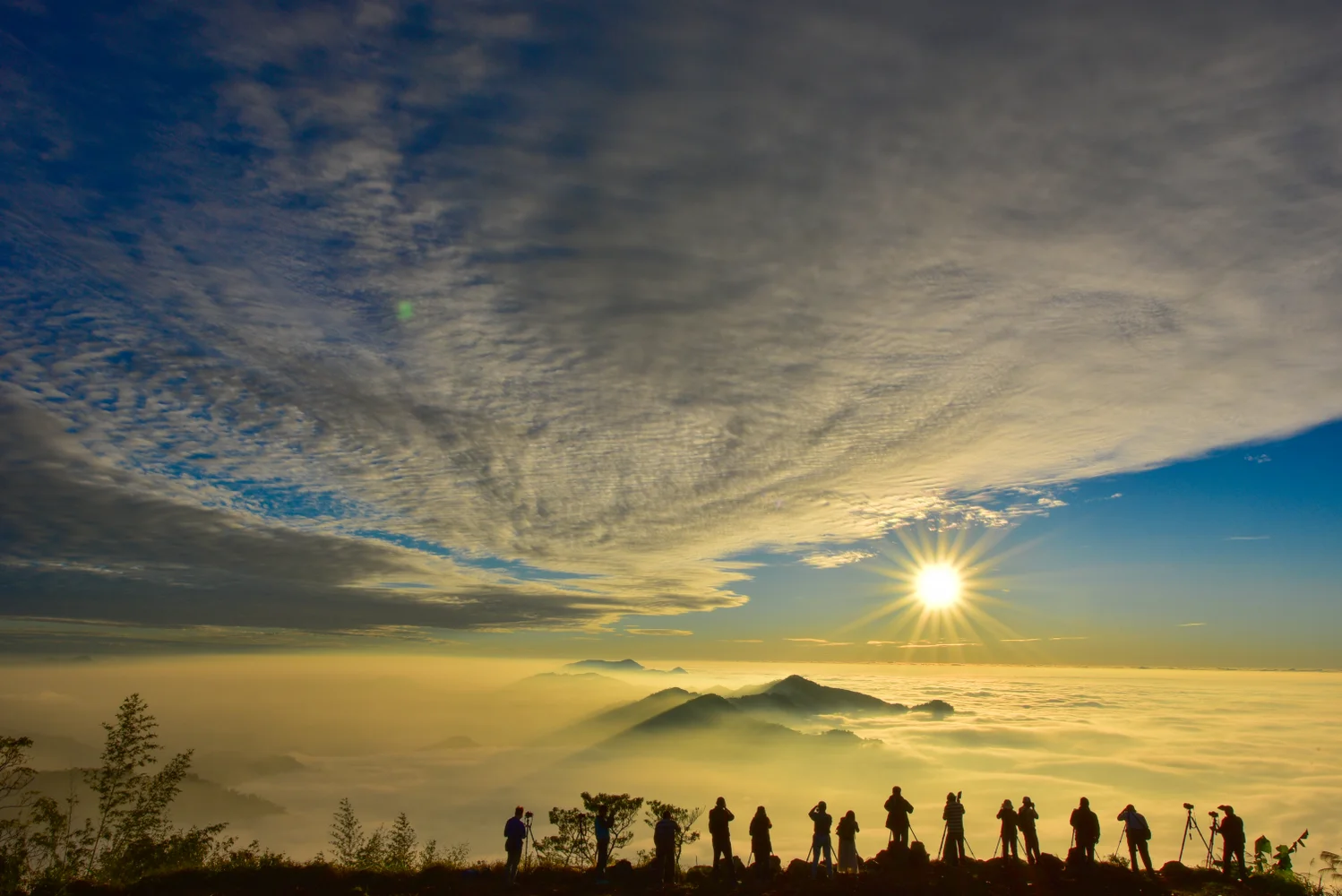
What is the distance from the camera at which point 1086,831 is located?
21.9 m

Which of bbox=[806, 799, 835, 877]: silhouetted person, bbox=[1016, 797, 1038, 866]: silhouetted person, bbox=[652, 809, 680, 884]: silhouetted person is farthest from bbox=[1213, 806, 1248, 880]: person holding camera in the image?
bbox=[652, 809, 680, 884]: silhouetted person

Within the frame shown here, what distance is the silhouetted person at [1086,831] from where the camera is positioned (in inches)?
856

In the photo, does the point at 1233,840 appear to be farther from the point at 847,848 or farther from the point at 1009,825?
the point at 847,848

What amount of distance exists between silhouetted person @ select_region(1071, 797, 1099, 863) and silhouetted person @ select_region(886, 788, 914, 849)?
583 cm

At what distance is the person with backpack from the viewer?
21438mm

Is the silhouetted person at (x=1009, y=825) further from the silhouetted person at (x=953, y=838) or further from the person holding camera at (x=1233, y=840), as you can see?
the person holding camera at (x=1233, y=840)

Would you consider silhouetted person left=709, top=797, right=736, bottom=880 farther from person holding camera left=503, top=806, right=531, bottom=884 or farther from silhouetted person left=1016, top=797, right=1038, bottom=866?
silhouetted person left=1016, top=797, right=1038, bottom=866

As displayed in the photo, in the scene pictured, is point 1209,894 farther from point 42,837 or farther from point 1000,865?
point 42,837

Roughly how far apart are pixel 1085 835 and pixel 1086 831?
12cm

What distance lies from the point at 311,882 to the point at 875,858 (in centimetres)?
1864

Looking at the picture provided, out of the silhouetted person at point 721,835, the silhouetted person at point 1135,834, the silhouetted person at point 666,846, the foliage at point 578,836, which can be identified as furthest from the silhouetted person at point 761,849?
the silhouetted person at point 1135,834

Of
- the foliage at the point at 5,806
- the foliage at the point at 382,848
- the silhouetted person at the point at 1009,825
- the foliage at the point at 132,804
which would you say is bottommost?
the foliage at the point at 382,848

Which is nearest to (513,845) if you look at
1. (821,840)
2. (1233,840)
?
(821,840)

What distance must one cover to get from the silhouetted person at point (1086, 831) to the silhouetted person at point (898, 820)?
5827 mm
